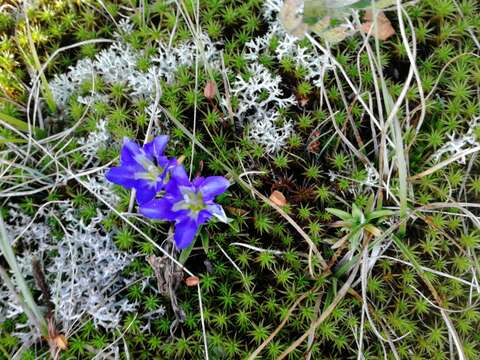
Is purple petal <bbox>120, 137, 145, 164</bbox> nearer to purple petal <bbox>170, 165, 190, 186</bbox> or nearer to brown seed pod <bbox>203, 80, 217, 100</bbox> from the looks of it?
purple petal <bbox>170, 165, 190, 186</bbox>

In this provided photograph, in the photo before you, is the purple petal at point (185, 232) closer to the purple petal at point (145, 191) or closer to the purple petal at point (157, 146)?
the purple petal at point (145, 191)

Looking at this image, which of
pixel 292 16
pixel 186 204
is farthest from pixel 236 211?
pixel 292 16

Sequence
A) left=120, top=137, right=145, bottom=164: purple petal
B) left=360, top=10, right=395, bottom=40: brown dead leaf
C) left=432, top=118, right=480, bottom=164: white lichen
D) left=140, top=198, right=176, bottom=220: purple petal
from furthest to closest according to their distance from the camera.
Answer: left=360, top=10, right=395, bottom=40: brown dead leaf
left=432, top=118, right=480, bottom=164: white lichen
left=120, top=137, right=145, bottom=164: purple petal
left=140, top=198, right=176, bottom=220: purple petal

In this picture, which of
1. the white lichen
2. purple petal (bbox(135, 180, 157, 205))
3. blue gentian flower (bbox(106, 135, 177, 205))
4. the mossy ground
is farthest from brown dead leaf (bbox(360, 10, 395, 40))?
purple petal (bbox(135, 180, 157, 205))

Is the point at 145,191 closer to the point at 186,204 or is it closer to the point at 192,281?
the point at 186,204

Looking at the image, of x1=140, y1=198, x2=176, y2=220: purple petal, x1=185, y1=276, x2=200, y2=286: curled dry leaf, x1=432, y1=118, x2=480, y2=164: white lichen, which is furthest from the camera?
x1=432, y1=118, x2=480, y2=164: white lichen

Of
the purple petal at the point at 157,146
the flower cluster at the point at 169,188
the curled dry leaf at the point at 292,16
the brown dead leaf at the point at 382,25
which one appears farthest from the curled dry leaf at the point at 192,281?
the brown dead leaf at the point at 382,25
